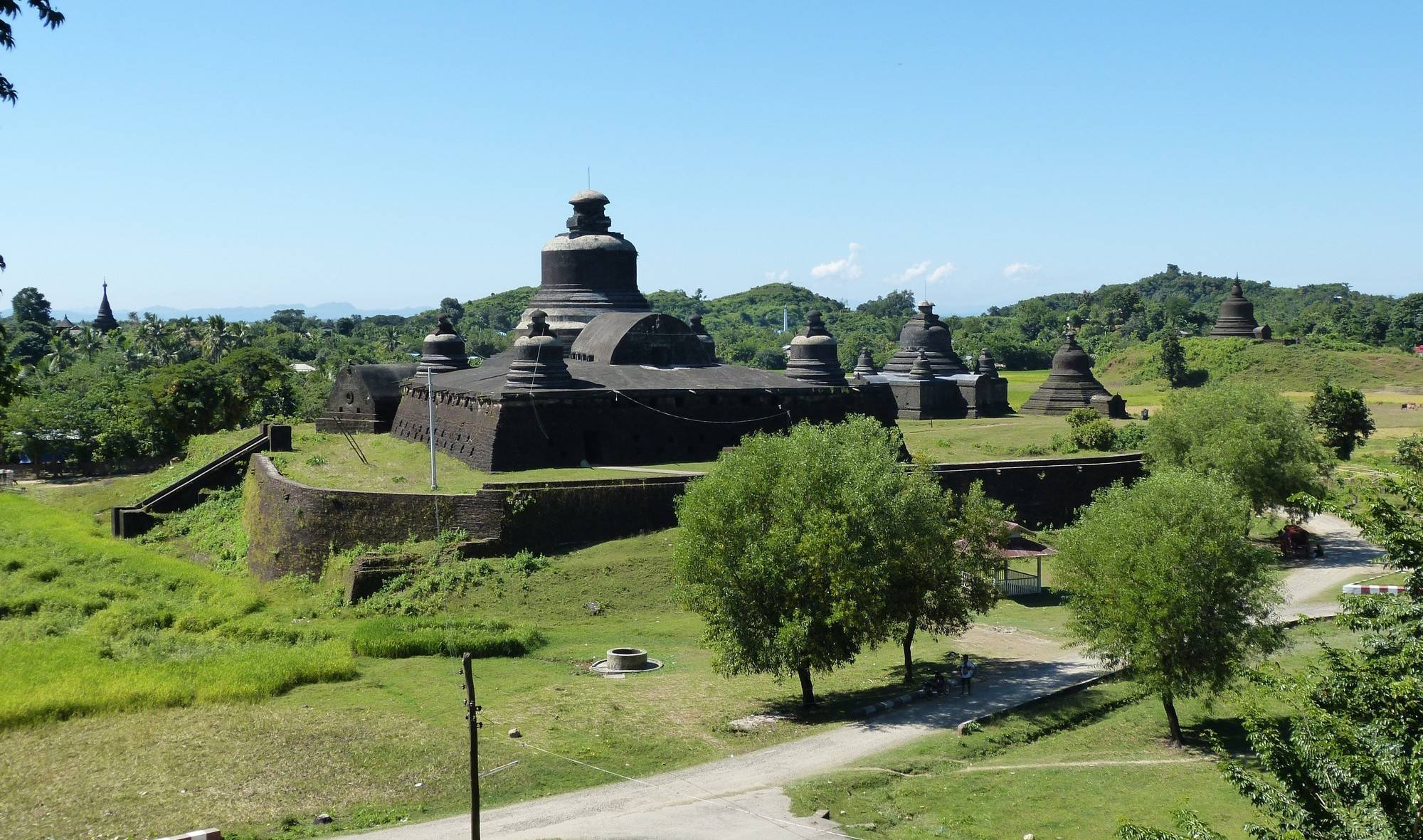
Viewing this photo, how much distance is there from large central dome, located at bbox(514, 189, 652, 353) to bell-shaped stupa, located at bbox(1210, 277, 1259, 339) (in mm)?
46713

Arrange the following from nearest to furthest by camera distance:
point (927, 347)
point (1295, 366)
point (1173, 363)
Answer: point (927, 347)
point (1295, 366)
point (1173, 363)

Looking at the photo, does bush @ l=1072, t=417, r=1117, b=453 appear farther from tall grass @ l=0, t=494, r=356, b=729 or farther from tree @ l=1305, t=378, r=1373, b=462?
tall grass @ l=0, t=494, r=356, b=729

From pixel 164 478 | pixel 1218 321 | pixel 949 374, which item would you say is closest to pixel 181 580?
pixel 164 478

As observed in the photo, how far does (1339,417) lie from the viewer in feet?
167

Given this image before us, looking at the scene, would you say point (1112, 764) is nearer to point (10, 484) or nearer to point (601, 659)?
point (601, 659)

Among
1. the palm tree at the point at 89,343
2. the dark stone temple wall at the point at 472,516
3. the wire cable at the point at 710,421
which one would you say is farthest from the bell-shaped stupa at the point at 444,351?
the palm tree at the point at 89,343

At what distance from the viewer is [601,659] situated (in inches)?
1080

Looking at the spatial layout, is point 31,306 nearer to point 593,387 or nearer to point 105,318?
point 105,318

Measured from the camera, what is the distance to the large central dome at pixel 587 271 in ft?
165

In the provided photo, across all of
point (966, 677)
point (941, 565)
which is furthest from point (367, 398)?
point (966, 677)

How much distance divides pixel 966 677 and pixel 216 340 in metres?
58.6

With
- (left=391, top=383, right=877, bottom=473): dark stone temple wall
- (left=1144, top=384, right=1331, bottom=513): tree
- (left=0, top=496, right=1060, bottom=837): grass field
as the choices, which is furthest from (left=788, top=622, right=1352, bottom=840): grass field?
(left=391, top=383, right=877, bottom=473): dark stone temple wall

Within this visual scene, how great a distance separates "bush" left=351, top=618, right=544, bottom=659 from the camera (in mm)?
27656

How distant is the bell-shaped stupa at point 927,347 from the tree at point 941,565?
1374 inches
